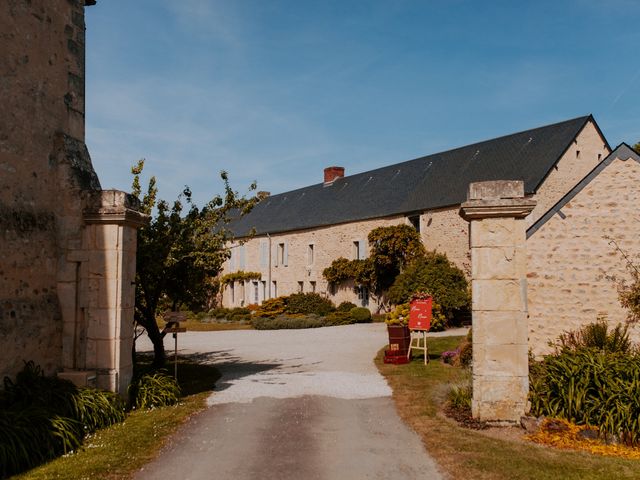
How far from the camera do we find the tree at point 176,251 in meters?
10.0

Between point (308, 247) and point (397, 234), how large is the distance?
7.56 m

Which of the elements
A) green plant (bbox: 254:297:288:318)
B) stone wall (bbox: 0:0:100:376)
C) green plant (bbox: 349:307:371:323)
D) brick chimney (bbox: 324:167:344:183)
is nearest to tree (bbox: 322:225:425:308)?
green plant (bbox: 349:307:371:323)

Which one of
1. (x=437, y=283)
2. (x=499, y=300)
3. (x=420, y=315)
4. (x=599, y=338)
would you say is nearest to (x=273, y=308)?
(x=437, y=283)

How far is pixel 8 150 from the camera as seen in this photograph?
6895mm

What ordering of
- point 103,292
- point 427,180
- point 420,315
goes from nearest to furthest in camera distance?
point 103,292 < point 420,315 < point 427,180

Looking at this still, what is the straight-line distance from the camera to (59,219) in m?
7.75

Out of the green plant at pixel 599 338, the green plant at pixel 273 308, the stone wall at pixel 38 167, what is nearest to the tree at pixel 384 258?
the green plant at pixel 273 308

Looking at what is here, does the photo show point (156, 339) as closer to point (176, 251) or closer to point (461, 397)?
point (176, 251)

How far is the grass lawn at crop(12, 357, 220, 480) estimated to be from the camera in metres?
5.36

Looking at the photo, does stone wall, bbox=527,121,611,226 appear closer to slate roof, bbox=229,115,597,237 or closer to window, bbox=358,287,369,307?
slate roof, bbox=229,115,597,237

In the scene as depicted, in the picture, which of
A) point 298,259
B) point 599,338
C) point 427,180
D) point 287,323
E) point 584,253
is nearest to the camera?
point 599,338

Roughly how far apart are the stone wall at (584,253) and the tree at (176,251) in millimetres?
→ 5958

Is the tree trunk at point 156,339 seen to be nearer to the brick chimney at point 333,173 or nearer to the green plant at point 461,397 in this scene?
the green plant at point 461,397

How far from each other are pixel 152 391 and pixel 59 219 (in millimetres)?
2939
